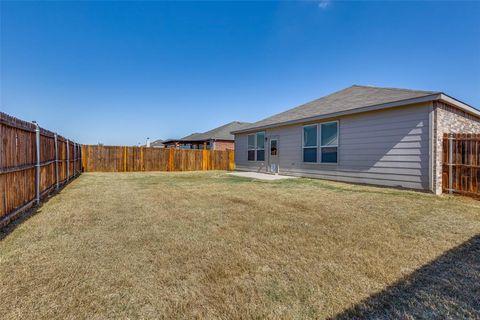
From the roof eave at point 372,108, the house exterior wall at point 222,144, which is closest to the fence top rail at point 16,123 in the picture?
the roof eave at point 372,108

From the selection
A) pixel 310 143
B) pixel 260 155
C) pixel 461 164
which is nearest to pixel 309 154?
pixel 310 143

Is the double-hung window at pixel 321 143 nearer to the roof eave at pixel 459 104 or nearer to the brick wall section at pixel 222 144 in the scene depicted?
the roof eave at pixel 459 104

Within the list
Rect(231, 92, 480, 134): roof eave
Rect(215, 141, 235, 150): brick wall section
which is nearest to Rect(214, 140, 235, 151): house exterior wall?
Rect(215, 141, 235, 150): brick wall section

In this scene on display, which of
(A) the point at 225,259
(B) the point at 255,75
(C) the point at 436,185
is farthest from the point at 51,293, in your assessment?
(B) the point at 255,75

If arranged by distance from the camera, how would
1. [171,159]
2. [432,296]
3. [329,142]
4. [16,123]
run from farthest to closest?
1. [171,159]
2. [329,142]
3. [16,123]
4. [432,296]

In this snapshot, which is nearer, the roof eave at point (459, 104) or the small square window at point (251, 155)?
the roof eave at point (459, 104)

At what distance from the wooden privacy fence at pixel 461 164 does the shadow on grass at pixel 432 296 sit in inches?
206

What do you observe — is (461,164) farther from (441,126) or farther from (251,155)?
(251,155)

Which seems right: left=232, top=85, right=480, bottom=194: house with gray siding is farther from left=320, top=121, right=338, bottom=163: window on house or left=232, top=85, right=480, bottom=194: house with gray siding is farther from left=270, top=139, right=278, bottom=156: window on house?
left=270, top=139, right=278, bottom=156: window on house

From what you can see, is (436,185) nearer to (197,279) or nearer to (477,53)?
(197,279)

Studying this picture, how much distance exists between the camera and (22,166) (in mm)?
4383

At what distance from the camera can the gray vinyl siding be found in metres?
6.93

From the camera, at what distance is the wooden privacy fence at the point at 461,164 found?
20.3 feet

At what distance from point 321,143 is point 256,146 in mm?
5039
